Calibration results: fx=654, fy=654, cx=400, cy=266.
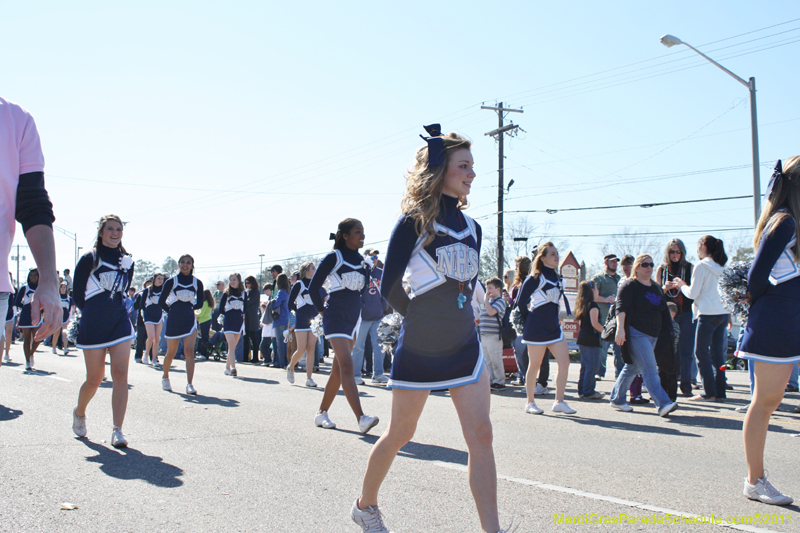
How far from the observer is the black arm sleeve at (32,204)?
2309mm

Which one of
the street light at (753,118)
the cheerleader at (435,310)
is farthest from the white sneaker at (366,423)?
the street light at (753,118)

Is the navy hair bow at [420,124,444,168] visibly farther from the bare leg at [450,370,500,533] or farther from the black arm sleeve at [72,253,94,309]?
the black arm sleeve at [72,253,94,309]

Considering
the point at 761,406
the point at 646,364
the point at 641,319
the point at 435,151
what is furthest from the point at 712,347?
the point at 435,151

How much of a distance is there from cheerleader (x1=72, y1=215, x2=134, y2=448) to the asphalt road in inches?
14.7

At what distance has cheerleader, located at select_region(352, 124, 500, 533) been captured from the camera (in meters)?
2.99

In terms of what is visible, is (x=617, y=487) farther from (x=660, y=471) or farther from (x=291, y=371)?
(x=291, y=371)

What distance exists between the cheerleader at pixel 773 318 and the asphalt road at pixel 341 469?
0.34 meters

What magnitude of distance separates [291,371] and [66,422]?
497 cm

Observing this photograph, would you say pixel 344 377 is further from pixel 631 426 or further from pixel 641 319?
pixel 641 319

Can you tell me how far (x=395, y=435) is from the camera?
10.3 feet

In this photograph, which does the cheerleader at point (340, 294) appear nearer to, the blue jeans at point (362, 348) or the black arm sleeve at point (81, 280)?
the black arm sleeve at point (81, 280)

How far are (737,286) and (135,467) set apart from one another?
15.5 feet

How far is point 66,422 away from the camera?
6797 millimetres

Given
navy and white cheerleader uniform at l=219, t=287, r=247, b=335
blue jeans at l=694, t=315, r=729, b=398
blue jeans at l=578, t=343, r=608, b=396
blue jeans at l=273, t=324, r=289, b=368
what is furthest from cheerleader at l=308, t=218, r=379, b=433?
blue jeans at l=273, t=324, r=289, b=368
